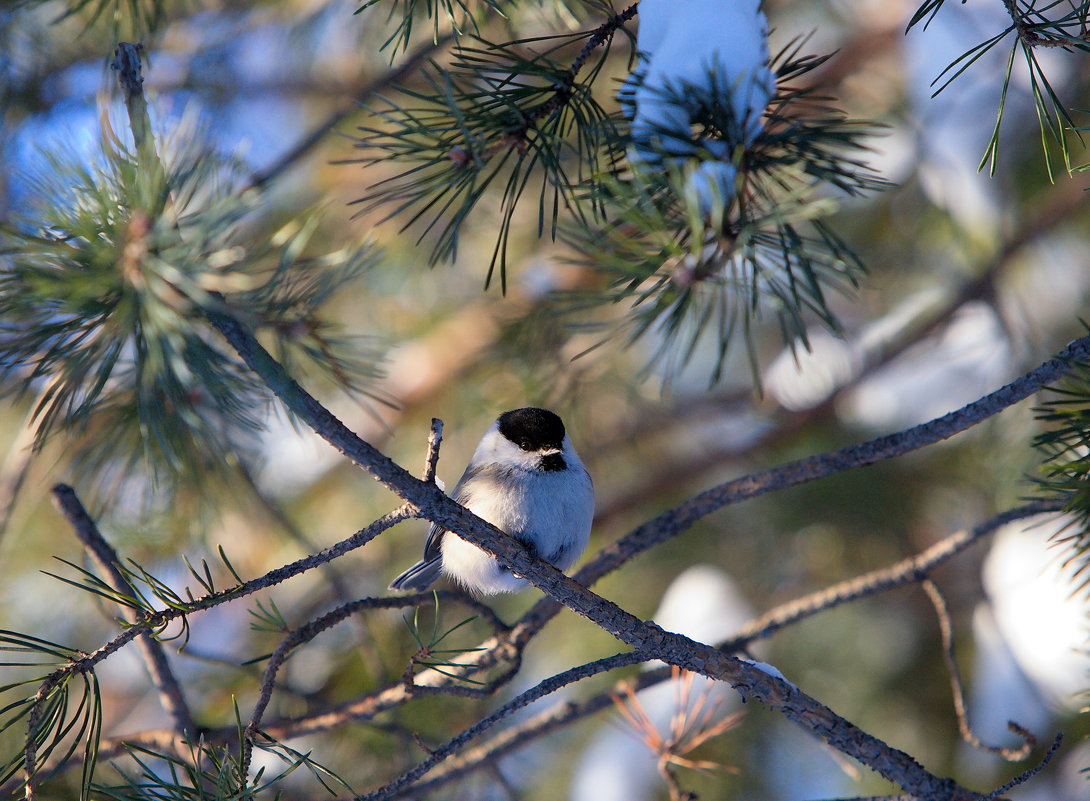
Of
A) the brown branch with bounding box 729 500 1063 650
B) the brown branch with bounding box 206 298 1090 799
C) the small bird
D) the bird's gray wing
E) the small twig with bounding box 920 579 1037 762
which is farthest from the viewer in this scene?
the bird's gray wing

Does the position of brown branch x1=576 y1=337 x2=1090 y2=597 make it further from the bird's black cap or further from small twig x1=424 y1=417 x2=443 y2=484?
small twig x1=424 y1=417 x2=443 y2=484

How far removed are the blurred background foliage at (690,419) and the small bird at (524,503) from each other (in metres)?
0.36

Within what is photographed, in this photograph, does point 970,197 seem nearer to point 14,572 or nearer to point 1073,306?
point 1073,306

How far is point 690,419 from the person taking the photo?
9.50ft

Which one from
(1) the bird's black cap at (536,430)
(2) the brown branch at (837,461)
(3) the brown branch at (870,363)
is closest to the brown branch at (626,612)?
(2) the brown branch at (837,461)

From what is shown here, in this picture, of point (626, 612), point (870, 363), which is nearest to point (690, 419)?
point (870, 363)

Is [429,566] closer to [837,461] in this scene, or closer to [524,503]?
[524,503]

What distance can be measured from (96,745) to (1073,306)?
2910mm

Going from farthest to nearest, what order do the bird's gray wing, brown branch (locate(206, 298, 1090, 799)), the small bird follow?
the bird's gray wing
the small bird
brown branch (locate(206, 298, 1090, 799))

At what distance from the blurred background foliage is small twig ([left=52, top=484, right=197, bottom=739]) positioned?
1.78ft

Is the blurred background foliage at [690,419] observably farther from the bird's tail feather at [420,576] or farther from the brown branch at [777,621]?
the brown branch at [777,621]

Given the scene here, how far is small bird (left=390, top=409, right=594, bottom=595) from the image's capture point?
5.49 ft

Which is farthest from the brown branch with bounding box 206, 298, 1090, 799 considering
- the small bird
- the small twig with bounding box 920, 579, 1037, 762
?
the small bird

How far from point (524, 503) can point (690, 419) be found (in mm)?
1366
